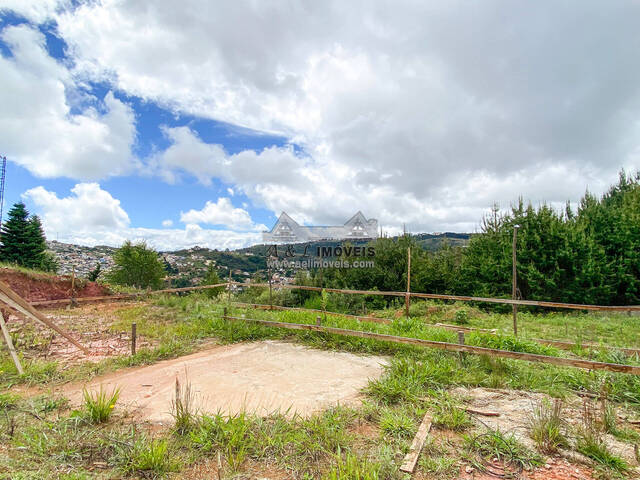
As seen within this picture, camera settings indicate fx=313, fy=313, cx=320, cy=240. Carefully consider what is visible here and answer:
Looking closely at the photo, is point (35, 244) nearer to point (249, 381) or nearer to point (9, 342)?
point (9, 342)

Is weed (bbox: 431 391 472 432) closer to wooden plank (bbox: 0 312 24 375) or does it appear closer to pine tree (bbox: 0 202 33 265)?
wooden plank (bbox: 0 312 24 375)

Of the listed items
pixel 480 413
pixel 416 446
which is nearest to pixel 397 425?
pixel 416 446

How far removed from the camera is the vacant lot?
6.70 feet

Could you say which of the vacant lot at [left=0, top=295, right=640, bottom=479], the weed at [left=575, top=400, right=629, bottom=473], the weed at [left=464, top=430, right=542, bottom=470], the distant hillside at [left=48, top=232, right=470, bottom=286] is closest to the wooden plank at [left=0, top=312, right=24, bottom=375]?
the vacant lot at [left=0, top=295, right=640, bottom=479]

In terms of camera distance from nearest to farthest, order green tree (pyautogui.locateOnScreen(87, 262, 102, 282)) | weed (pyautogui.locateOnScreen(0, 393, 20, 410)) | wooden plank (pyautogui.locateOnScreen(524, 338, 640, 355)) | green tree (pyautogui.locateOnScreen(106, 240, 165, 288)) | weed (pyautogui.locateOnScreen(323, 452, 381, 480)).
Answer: weed (pyautogui.locateOnScreen(323, 452, 381, 480)), weed (pyautogui.locateOnScreen(0, 393, 20, 410)), wooden plank (pyautogui.locateOnScreen(524, 338, 640, 355)), green tree (pyautogui.locateOnScreen(106, 240, 165, 288)), green tree (pyautogui.locateOnScreen(87, 262, 102, 282))

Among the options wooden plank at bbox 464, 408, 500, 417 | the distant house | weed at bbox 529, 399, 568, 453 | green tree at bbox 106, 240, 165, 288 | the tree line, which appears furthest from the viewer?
green tree at bbox 106, 240, 165, 288

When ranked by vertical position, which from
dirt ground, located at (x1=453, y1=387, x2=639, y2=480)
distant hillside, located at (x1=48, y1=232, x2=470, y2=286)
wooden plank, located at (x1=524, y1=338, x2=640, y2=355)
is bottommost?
dirt ground, located at (x1=453, y1=387, x2=639, y2=480)

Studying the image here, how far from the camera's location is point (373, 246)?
532 inches

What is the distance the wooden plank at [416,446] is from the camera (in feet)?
6.44

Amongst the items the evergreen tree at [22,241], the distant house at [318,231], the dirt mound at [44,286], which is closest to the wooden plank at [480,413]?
the distant house at [318,231]

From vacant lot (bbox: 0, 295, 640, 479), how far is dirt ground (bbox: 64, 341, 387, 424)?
2 cm

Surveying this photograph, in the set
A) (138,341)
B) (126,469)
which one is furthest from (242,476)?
(138,341)

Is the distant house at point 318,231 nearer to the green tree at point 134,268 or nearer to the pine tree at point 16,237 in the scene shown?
the green tree at point 134,268

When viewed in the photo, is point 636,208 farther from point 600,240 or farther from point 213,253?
point 213,253
